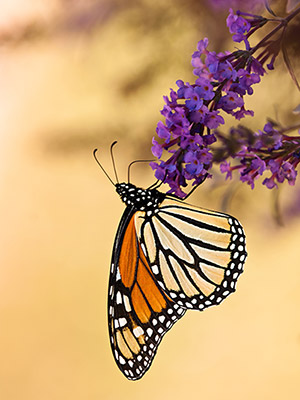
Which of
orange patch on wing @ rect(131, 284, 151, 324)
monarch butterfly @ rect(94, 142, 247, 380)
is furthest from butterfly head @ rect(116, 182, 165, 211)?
orange patch on wing @ rect(131, 284, 151, 324)

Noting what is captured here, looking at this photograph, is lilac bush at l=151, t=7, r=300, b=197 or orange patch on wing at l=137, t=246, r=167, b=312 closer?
lilac bush at l=151, t=7, r=300, b=197

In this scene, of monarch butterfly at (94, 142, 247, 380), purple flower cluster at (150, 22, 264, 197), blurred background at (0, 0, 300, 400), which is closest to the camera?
purple flower cluster at (150, 22, 264, 197)

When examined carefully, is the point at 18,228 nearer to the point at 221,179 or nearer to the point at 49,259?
the point at 49,259

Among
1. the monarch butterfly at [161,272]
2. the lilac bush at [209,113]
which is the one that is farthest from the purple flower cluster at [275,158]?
the monarch butterfly at [161,272]

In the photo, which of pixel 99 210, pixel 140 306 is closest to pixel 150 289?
pixel 140 306

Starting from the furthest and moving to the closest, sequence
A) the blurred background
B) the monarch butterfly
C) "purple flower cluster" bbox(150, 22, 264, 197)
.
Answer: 1. the blurred background
2. the monarch butterfly
3. "purple flower cluster" bbox(150, 22, 264, 197)

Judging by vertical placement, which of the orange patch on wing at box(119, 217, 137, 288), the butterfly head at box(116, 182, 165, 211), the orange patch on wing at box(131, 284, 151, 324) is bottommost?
the orange patch on wing at box(131, 284, 151, 324)

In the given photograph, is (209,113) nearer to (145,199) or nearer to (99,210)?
(145,199)

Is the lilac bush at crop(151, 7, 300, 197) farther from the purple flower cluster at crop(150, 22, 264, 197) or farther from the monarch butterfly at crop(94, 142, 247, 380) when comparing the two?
the monarch butterfly at crop(94, 142, 247, 380)
